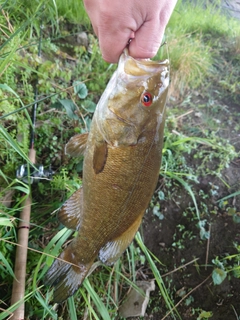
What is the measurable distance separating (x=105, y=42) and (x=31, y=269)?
4.87 ft

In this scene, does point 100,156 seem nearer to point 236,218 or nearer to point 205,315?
point 205,315

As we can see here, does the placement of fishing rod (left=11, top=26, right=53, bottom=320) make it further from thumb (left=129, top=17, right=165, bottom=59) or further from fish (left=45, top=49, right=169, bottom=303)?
thumb (left=129, top=17, right=165, bottom=59)

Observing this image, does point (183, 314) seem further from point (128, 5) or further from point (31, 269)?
point (128, 5)

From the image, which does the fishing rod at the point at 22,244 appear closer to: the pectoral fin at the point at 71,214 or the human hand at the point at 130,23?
the pectoral fin at the point at 71,214

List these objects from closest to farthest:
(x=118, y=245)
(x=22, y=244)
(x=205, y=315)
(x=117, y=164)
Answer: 1. (x=117, y=164)
2. (x=118, y=245)
3. (x=22, y=244)
4. (x=205, y=315)

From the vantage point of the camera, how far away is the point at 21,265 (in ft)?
5.57

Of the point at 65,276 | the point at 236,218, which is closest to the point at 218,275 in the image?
the point at 236,218

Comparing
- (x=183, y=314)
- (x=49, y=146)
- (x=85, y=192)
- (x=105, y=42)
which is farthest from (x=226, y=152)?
(x=105, y=42)

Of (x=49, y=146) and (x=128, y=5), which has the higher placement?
(x=128, y=5)

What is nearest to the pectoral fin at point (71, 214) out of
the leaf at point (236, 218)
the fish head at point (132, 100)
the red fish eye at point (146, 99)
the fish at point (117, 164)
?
the fish at point (117, 164)

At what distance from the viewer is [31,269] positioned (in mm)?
1949

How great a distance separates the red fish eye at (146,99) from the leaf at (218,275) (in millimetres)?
1676

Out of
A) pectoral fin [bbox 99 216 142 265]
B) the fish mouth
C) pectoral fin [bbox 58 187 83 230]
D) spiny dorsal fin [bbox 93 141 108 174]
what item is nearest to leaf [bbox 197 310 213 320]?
pectoral fin [bbox 99 216 142 265]

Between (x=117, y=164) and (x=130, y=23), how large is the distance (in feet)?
1.98
